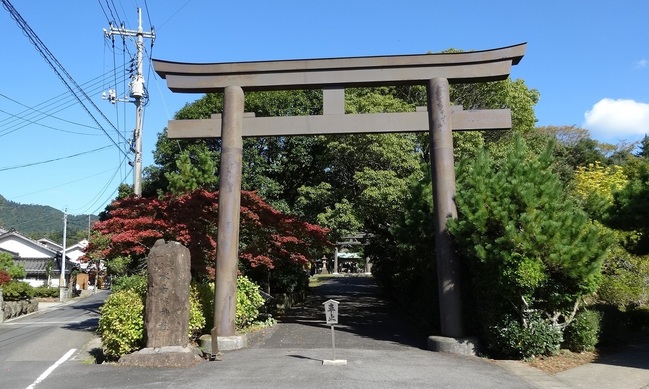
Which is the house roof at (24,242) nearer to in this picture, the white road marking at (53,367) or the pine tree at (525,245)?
the white road marking at (53,367)

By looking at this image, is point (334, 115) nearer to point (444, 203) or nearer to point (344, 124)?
point (344, 124)

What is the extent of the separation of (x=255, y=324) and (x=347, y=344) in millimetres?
4209

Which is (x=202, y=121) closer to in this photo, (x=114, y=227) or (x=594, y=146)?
(x=114, y=227)

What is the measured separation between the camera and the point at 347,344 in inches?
471

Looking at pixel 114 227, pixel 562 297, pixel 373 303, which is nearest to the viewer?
pixel 562 297

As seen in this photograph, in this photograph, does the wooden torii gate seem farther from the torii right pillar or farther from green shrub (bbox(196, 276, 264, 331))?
green shrub (bbox(196, 276, 264, 331))

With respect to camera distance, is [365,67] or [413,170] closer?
[365,67]

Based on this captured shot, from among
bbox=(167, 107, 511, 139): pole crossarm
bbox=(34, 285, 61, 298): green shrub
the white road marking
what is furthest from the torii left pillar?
bbox=(34, 285, 61, 298): green shrub

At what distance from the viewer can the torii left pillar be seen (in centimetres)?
1171

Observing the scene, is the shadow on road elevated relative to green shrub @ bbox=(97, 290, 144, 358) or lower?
lower

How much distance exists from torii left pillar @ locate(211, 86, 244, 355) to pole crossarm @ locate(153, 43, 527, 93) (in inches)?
21.2

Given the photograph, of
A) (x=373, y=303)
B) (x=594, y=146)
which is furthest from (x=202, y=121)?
(x=594, y=146)

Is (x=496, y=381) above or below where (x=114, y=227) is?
below

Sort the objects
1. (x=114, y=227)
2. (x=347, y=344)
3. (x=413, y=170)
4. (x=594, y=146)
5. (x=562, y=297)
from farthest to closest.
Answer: (x=594, y=146) → (x=413, y=170) → (x=114, y=227) → (x=347, y=344) → (x=562, y=297)
